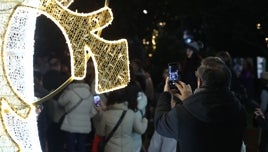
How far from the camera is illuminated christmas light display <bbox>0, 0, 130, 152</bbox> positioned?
14.1 ft

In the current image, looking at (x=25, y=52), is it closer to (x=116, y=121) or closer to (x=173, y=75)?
(x=173, y=75)

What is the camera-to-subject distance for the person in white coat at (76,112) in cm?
852

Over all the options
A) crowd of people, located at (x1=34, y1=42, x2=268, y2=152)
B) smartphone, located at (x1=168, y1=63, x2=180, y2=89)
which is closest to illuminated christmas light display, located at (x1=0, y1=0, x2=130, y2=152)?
smartphone, located at (x1=168, y1=63, x2=180, y2=89)

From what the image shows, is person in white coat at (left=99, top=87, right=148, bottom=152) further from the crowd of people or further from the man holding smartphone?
the man holding smartphone

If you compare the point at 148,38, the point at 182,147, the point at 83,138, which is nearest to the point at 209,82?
the point at 182,147

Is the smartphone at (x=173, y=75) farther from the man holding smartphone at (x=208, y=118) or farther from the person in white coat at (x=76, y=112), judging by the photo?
the person in white coat at (x=76, y=112)

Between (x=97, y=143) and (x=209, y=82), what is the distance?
11.6ft

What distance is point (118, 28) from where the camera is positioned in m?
16.0

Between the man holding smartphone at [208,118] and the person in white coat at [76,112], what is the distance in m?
4.21

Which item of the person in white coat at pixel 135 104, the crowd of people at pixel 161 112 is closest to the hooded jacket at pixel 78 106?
the crowd of people at pixel 161 112

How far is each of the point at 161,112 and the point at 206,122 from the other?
1.34 ft

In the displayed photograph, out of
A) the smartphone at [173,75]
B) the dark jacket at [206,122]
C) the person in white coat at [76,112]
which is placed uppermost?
the smartphone at [173,75]

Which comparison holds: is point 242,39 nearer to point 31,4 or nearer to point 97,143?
point 97,143

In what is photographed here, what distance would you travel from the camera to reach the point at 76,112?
8555 mm
